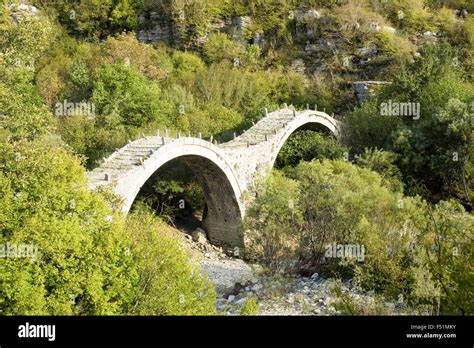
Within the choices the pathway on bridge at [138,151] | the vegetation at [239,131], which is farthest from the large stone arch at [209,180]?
the vegetation at [239,131]

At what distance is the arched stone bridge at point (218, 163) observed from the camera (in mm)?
16219

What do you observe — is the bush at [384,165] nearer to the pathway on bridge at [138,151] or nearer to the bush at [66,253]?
the pathway on bridge at [138,151]

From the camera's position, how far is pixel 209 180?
76.1 ft

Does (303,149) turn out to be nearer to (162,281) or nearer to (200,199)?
(200,199)

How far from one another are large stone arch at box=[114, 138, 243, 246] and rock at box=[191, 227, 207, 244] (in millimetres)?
354

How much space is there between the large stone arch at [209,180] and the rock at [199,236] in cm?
35

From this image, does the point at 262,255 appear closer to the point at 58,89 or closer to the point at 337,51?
the point at 58,89

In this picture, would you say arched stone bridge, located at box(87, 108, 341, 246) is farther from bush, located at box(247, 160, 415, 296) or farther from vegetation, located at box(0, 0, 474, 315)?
bush, located at box(247, 160, 415, 296)

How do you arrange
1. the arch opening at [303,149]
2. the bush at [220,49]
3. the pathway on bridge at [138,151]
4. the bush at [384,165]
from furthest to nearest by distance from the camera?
the bush at [220,49]
the arch opening at [303,149]
the bush at [384,165]
the pathway on bridge at [138,151]

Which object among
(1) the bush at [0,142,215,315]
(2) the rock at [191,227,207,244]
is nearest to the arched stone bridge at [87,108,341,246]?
(2) the rock at [191,227,207,244]

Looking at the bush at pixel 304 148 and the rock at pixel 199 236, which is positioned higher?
the bush at pixel 304 148

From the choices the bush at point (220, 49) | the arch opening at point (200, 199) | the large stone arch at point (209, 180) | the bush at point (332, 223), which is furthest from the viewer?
the bush at point (220, 49)

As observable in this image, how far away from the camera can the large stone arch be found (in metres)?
16.1

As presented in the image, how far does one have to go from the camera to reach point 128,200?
15.4 meters
